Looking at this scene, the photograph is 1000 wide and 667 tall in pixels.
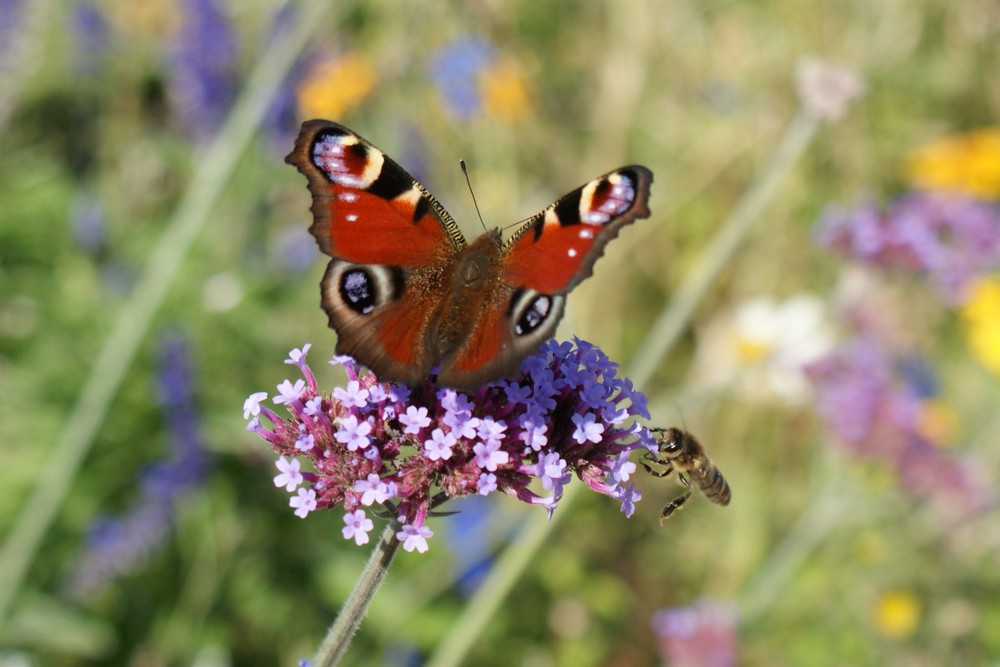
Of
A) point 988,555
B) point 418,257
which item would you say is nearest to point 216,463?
point 418,257

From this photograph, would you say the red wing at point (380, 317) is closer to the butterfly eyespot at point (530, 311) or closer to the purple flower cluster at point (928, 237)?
the butterfly eyespot at point (530, 311)

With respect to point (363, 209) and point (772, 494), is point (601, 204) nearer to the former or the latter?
point (363, 209)

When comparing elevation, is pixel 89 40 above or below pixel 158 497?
above

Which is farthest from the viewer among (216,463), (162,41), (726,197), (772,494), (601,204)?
(162,41)

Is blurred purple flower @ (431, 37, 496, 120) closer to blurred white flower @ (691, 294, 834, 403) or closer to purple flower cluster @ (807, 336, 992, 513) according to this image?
blurred white flower @ (691, 294, 834, 403)

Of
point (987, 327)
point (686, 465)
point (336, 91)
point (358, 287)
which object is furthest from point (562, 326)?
point (358, 287)

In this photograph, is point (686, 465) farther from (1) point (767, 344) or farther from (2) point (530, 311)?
(1) point (767, 344)
